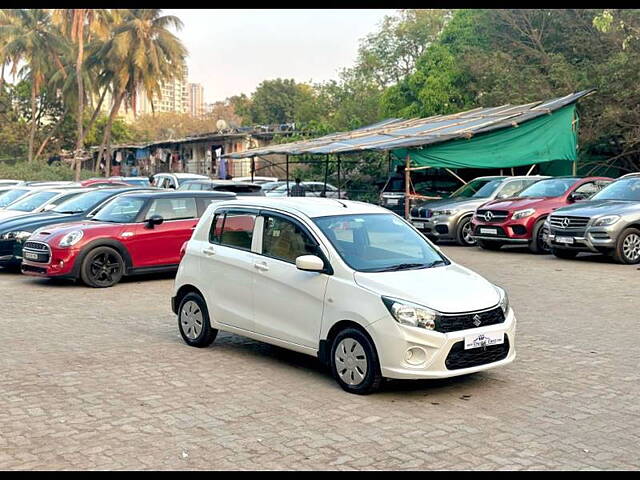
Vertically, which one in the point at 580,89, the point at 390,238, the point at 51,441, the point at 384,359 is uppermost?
the point at 580,89

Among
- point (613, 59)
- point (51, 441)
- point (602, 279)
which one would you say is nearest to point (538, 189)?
point (602, 279)

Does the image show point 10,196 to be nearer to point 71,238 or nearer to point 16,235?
point 16,235

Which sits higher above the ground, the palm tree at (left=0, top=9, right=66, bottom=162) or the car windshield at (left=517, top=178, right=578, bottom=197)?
the palm tree at (left=0, top=9, right=66, bottom=162)

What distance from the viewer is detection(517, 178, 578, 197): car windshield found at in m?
18.7

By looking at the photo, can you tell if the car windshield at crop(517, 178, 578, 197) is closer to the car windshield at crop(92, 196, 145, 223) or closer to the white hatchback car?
the car windshield at crop(92, 196, 145, 223)

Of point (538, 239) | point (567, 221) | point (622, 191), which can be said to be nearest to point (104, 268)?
point (567, 221)

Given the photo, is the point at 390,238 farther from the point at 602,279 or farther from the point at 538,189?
the point at 538,189

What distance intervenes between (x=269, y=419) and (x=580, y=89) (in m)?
26.5

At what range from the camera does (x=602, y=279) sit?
45.5 feet

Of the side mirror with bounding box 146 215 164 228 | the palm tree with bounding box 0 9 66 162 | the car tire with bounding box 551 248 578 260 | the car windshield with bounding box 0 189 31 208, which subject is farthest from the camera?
the palm tree with bounding box 0 9 66 162

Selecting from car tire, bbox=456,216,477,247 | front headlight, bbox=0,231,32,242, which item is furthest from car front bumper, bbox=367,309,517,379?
car tire, bbox=456,216,477,247

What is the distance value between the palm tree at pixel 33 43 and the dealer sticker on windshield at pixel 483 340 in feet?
153

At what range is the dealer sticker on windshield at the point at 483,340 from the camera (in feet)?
22.2

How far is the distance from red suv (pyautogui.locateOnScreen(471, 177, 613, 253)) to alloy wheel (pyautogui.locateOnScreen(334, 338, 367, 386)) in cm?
1128
